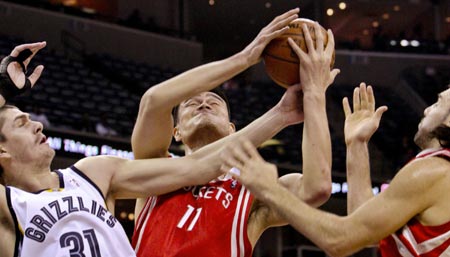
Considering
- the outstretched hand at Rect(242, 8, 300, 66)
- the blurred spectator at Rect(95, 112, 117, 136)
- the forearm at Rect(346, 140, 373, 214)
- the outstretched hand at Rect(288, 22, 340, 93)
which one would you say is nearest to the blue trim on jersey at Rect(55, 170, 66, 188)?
the outstretched hand at Rect(242, 8, 300, 66)

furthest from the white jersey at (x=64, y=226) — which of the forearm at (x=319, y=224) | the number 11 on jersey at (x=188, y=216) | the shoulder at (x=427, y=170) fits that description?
the shoulder at (x=427, y=170)

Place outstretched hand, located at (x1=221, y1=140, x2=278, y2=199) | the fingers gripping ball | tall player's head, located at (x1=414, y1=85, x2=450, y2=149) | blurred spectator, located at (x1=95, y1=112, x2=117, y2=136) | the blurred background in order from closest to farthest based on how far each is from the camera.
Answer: outstretched hand, located at (x1=221, y1=140, x2=278, y2=199)
tall player's head, located at (x1=414, y1=85, x2=450, y2=149)
the fingers gripping ball
blurred spectator, located at (x1=95, y1=112, x2=117, y2=136)
the blurred background

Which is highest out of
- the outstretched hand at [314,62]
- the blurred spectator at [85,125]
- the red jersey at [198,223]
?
the outstretched hand at [314,62]

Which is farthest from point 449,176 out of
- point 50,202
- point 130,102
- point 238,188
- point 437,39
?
point 437,39

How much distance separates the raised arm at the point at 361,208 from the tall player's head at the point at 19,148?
107 centimetres

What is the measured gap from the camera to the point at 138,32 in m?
19.0

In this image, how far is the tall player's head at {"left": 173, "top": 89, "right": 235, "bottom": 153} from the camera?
394 cm

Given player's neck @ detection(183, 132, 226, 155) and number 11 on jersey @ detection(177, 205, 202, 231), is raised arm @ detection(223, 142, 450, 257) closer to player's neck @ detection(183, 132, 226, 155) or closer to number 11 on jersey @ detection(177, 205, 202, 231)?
number 11 on jersey @ detection(177, 205, 202, 231)

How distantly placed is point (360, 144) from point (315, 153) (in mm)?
284

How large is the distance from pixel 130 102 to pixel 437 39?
11.0 metres

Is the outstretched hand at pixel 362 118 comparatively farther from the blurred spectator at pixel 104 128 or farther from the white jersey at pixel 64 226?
the blurred spectator at pixel 104 128

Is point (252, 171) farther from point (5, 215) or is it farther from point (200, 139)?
point (5, 215)

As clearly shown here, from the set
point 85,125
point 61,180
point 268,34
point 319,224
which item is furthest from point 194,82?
point 85,125

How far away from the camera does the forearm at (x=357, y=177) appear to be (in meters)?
3.47
